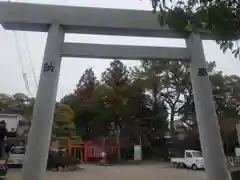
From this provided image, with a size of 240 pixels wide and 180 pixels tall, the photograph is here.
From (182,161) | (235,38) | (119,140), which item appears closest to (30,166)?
(235,38)

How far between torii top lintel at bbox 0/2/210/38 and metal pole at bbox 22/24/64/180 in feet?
1.07

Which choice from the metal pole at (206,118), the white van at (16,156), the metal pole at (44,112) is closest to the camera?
the metal pole at (44,112)

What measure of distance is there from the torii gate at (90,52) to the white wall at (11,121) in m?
3.71

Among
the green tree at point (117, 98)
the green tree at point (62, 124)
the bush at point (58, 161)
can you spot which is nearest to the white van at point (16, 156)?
the bush at point (58, 161)

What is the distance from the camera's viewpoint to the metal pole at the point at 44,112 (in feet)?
25.1

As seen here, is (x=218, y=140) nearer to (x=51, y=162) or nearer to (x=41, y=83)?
(x=41, y=83)

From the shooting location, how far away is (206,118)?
828cm

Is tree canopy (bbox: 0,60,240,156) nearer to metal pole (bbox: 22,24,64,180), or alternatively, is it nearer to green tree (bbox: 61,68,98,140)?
green tree (bbox: 61,68,98,140)

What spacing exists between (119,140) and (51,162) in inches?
396

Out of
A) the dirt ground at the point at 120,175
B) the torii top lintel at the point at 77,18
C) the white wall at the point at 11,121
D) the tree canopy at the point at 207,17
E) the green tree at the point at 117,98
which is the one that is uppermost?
the green tree at the point at 117,98

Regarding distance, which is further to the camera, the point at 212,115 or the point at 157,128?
the point at 157,128

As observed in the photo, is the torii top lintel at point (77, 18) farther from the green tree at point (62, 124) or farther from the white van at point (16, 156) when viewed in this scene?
the green tree at point (62, 124)

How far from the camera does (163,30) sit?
8625 millimetres

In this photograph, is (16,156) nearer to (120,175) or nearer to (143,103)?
(120,175)
